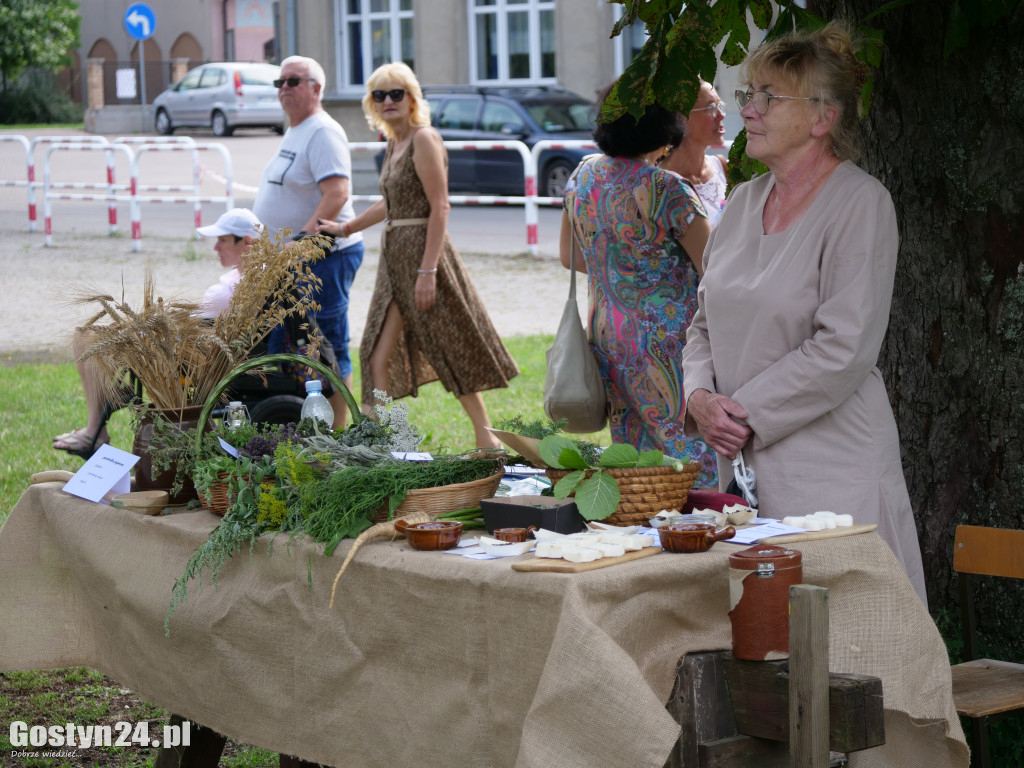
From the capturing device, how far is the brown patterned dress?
21.5 ft

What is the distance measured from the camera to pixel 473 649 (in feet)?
7.99

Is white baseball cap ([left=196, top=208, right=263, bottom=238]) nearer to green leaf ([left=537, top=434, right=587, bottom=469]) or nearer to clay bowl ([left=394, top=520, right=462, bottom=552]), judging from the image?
green leaf ([left=537, top=434, right=587, bottom=469])

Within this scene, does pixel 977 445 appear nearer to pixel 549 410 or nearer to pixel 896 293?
pixel 896 293

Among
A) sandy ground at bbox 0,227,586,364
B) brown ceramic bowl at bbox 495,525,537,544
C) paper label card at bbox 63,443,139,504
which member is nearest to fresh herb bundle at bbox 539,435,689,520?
brown ceramic bowl at bbox 495,525,537,544

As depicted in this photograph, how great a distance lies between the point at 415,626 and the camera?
2.52m

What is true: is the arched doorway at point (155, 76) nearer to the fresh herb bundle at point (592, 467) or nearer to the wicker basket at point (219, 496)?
the wicker basket at point (219, 496)

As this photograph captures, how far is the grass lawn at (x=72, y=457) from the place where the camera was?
4199mm

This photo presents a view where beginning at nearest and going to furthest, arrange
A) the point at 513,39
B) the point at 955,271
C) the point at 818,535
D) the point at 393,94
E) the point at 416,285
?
1. the point at 818,535
2. the point at 955,271
3. the point at 393,94
4. the point at 416,285
5. the point at 513,39

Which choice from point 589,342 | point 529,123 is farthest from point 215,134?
point 589,342

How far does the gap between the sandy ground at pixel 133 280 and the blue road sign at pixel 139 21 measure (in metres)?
11.5


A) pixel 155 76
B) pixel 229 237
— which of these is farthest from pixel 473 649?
pixel 155 76

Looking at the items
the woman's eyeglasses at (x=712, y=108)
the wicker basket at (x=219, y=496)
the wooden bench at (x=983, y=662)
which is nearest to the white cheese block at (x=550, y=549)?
the wicker basket at (x=219, y=496)

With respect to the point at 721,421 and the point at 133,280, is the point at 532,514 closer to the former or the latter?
the point at 721,421

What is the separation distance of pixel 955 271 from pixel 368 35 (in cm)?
2500
